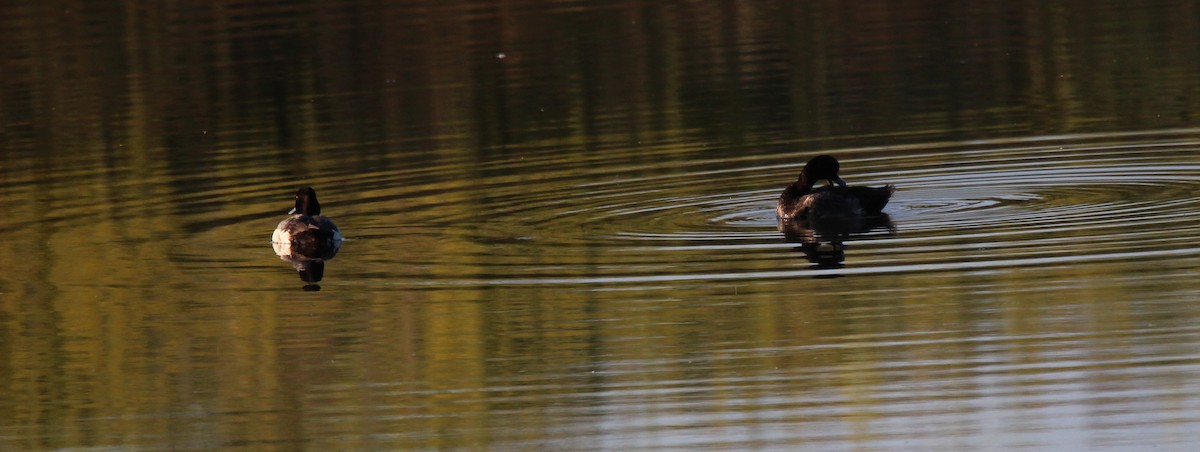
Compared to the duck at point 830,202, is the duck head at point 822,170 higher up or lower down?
higher up

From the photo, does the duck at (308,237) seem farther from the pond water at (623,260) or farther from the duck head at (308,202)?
the pond water at (623,260)

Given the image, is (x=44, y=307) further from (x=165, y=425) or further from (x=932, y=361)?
(x=932, y=361)

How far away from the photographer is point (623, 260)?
54.7 ft

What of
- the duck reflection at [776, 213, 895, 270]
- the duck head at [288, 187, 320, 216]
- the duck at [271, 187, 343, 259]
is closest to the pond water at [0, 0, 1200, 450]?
the duck reflection at [776, 213, 895, 270]

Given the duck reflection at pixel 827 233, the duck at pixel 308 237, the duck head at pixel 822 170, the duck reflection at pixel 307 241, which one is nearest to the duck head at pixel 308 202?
the duck at pixel 308 237

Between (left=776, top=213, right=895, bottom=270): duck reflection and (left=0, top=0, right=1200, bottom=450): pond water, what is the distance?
10 centimetres

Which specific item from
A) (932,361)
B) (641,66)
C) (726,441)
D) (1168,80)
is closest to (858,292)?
(932,361)

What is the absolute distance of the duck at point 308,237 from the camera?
1803 centimetres

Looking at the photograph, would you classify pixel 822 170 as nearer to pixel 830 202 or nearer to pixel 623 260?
pixel 830 202

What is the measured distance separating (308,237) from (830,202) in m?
4.43

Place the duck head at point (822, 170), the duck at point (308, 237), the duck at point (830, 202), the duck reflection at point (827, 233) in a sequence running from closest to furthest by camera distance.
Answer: the duck reflection at point (827, 233) < the duck at point (308, 237) < the duck at point (830, 202) < the duck head at point (822, 170)

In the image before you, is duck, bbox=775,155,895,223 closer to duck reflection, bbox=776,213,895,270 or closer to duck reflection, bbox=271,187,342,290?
duck reflection, bbox=776,213,895,270

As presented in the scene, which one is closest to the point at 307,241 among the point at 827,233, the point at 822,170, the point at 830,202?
the point at 827,233

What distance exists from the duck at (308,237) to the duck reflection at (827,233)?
370 centimetres
